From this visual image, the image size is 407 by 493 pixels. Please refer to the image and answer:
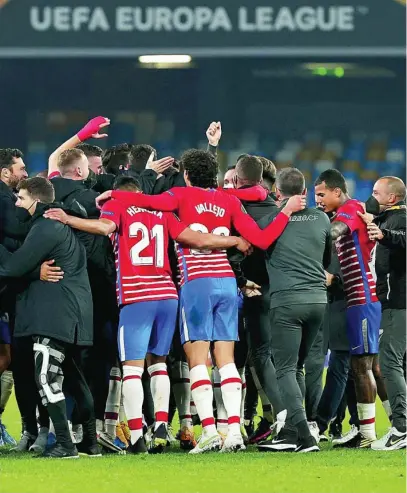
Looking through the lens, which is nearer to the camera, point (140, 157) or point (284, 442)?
Result: point (284, 442)

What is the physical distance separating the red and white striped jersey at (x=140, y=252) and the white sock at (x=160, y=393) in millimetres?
486

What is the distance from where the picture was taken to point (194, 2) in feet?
74.8

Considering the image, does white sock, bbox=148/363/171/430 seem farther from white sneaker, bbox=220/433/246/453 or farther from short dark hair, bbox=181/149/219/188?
short dark hair, bbox=181/149/219/188

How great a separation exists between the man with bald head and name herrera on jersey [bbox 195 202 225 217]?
974mm

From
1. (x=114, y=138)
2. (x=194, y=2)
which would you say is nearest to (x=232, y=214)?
(x=114, y=138)

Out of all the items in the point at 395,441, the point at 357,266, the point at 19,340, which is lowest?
the point at 395,441

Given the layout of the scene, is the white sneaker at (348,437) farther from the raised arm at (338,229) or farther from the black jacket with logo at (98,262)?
the black jacket with logo at (98,262)

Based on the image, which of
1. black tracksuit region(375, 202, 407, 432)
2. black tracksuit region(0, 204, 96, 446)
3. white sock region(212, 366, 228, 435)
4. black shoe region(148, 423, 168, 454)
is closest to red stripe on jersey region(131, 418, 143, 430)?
black shoe region(148, 423, 168, 454)

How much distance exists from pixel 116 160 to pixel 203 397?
2.03 metres

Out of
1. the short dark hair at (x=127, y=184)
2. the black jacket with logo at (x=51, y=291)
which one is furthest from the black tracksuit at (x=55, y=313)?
the short dark hair at (x=127, y=184)

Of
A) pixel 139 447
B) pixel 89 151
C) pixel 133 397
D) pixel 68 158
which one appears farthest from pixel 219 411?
pixel 89 151

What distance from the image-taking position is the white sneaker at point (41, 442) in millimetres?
7992

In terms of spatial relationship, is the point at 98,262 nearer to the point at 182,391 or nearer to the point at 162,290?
the point at 162,290

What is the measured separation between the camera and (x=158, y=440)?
7770mm
